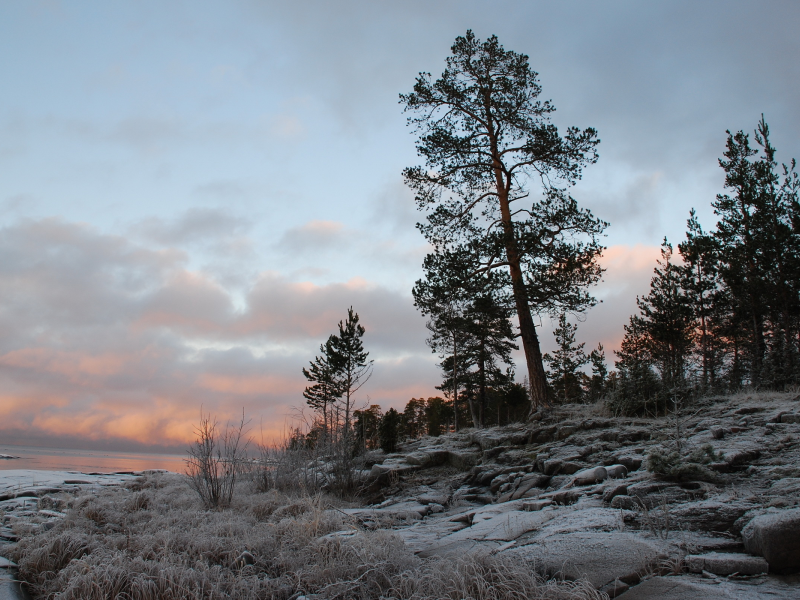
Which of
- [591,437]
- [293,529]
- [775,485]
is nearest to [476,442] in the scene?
[591,437]

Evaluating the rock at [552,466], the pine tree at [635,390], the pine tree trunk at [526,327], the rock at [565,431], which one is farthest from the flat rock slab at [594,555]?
the pine tree trunk at [526,327]

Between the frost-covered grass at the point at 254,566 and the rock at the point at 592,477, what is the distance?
2616 millimetres

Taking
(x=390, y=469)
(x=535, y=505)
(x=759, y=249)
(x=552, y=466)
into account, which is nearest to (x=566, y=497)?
(x=535, y=505)

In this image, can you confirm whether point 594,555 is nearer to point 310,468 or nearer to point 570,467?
point 570,467

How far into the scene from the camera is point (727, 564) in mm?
3041

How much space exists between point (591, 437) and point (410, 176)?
8.90 meters

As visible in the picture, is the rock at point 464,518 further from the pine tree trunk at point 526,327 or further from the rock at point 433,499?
the pine tree trunk at point 526,327

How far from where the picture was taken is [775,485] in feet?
14.3

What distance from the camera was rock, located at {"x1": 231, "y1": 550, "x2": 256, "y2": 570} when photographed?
453cm

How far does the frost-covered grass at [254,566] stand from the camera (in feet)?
11.5

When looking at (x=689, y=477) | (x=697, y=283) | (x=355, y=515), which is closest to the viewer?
(x=689, y=477)

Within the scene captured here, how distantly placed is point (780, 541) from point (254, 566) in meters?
4.28

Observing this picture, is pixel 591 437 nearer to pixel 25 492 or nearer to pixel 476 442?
pixel 476 442

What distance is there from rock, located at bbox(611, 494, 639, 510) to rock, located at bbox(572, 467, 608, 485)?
4.31 ft
